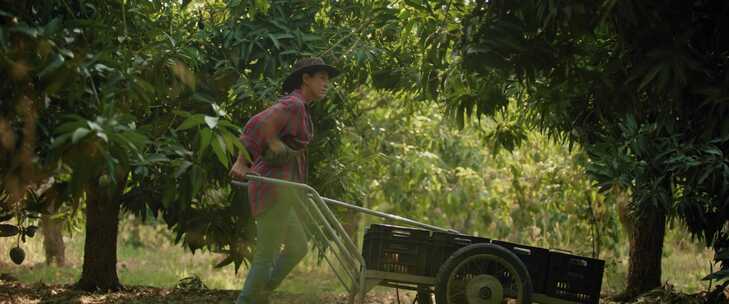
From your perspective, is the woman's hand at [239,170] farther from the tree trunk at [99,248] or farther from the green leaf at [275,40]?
the tree trunk at [99,248]

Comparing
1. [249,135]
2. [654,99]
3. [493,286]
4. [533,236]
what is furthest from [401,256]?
[533,236]

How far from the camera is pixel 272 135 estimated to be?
5.14 m

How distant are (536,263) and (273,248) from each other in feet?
4.84

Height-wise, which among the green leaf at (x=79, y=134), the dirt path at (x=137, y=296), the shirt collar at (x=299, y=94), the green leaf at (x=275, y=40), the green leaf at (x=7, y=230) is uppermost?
the green leaf at (x=275, y=40)

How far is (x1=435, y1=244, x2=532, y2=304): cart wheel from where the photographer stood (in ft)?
16.5

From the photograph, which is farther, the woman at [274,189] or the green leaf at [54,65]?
the woman at [274,189]

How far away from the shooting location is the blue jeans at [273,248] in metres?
5.19

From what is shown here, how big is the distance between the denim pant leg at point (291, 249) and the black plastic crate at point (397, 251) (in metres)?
0.38

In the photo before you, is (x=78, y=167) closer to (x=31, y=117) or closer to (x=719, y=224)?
(x=31, y=117)

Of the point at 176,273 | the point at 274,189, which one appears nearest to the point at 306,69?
the point at 274,189

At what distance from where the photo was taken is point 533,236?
12.7m

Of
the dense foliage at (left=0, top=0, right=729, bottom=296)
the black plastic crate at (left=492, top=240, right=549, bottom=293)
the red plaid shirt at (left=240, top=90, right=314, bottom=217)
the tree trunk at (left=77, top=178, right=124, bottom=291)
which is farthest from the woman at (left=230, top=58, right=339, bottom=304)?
the tree trunk at (left=77, top=178, right=124, bottom=291)

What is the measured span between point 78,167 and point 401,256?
2.39 meters

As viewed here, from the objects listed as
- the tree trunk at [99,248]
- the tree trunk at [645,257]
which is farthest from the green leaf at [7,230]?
the tree trunk at [645,257]
